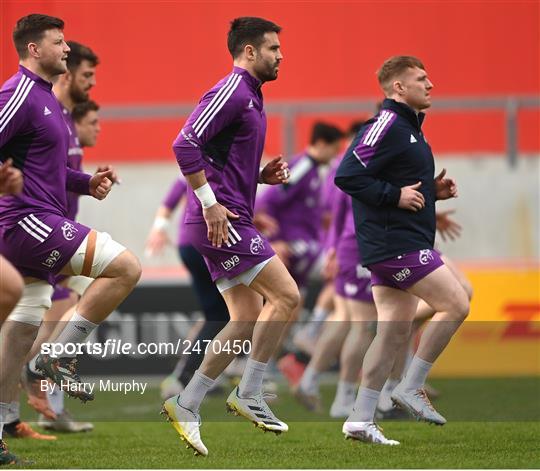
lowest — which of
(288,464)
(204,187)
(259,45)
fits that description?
(288,464)

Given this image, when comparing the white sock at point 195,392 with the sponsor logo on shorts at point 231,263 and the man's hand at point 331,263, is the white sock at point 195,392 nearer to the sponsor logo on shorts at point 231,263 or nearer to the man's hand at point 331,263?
the sponsor logo on shorts at point 231,263

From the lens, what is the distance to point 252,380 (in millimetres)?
7801

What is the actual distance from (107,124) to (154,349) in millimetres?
4473

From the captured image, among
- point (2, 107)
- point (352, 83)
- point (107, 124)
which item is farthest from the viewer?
point (352, 83)

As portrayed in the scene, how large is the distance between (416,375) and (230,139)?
1.81 meters

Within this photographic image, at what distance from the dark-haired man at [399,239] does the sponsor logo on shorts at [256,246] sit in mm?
784

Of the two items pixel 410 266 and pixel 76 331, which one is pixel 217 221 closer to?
pixel 76 331

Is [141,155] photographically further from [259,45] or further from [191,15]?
[259,45]

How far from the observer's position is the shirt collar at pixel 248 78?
785 cm

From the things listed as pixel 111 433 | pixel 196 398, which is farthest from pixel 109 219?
pixel 196 398

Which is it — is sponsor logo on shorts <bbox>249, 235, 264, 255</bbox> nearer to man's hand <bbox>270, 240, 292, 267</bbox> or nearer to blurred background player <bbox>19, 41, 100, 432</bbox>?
blurred background player <bbox>19, 41, 100, 432</bbox>

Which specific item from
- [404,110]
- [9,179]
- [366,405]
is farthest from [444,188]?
[9,179]

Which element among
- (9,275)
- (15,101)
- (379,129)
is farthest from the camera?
(379,129)

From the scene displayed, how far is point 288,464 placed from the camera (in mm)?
7504
